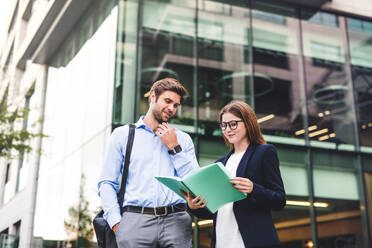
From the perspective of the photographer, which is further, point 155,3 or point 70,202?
point 70,202

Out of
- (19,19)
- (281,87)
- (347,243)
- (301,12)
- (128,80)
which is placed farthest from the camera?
(19,19)

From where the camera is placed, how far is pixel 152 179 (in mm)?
3145

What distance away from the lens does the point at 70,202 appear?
12.5m

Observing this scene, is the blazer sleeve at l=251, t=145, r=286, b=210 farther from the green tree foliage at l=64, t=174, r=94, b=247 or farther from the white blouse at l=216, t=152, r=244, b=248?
the green tree foliage at l=64, t=174, r=94, b=247

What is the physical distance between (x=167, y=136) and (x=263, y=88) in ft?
28.8

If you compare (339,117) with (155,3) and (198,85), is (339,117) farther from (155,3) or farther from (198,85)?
(155,3)

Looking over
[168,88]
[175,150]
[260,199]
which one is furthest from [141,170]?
[260,199]

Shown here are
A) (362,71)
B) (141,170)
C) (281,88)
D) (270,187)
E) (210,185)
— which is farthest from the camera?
(362,71)

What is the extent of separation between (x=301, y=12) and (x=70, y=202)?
8.70m

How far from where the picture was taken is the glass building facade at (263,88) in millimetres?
10625

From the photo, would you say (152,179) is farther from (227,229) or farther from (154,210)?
(227,229)

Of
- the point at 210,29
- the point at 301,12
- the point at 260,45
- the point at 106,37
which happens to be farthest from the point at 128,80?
the point at 301,12

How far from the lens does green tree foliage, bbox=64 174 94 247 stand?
10780mm

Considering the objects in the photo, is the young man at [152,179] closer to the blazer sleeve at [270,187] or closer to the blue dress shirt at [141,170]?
the blue dress shirt at [141,170]
